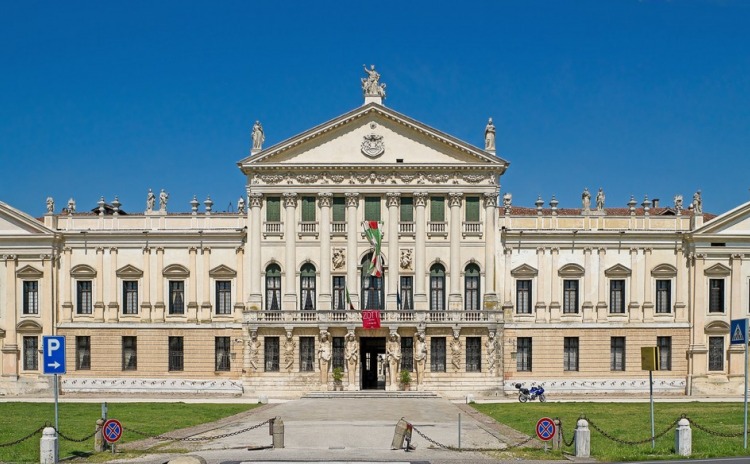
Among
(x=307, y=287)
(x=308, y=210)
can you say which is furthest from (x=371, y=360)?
(x=308, y=210)

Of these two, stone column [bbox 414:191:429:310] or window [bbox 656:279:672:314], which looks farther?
window [bbox 656:279:672:314]

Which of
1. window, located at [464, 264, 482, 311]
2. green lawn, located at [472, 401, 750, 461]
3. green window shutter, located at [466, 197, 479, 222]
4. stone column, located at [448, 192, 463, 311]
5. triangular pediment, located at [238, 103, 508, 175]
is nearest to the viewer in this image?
green lawn, located at [472, 401, 750, 461]

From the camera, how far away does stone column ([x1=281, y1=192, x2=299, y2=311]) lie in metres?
56.8

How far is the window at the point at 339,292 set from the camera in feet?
187

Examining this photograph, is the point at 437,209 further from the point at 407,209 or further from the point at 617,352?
the point at 617,352

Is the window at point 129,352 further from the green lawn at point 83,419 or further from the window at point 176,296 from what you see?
the green lawn at point 83,419

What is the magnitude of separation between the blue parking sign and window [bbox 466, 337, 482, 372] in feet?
107

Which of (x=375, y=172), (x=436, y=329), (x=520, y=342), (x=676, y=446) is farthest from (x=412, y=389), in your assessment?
(x=676, y=446)

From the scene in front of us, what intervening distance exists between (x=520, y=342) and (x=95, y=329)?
84.0ft

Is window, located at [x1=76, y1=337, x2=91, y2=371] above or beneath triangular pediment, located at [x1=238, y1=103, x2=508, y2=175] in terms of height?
beneath

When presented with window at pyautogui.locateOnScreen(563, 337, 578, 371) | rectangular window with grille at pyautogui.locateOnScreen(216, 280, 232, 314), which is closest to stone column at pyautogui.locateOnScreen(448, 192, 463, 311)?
window at pyautogui.locateOnScreen(563, 337, 578, 371)

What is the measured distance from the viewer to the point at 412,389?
182 ft

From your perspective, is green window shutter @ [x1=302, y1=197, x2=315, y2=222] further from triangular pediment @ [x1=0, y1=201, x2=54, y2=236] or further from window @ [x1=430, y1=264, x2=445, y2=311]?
triangular pediment @ [x1=0, y1=201, x2=54, y2=236]

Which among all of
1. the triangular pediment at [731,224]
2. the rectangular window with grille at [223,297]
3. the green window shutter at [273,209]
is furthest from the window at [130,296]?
the triangular pediment at [731,224]
